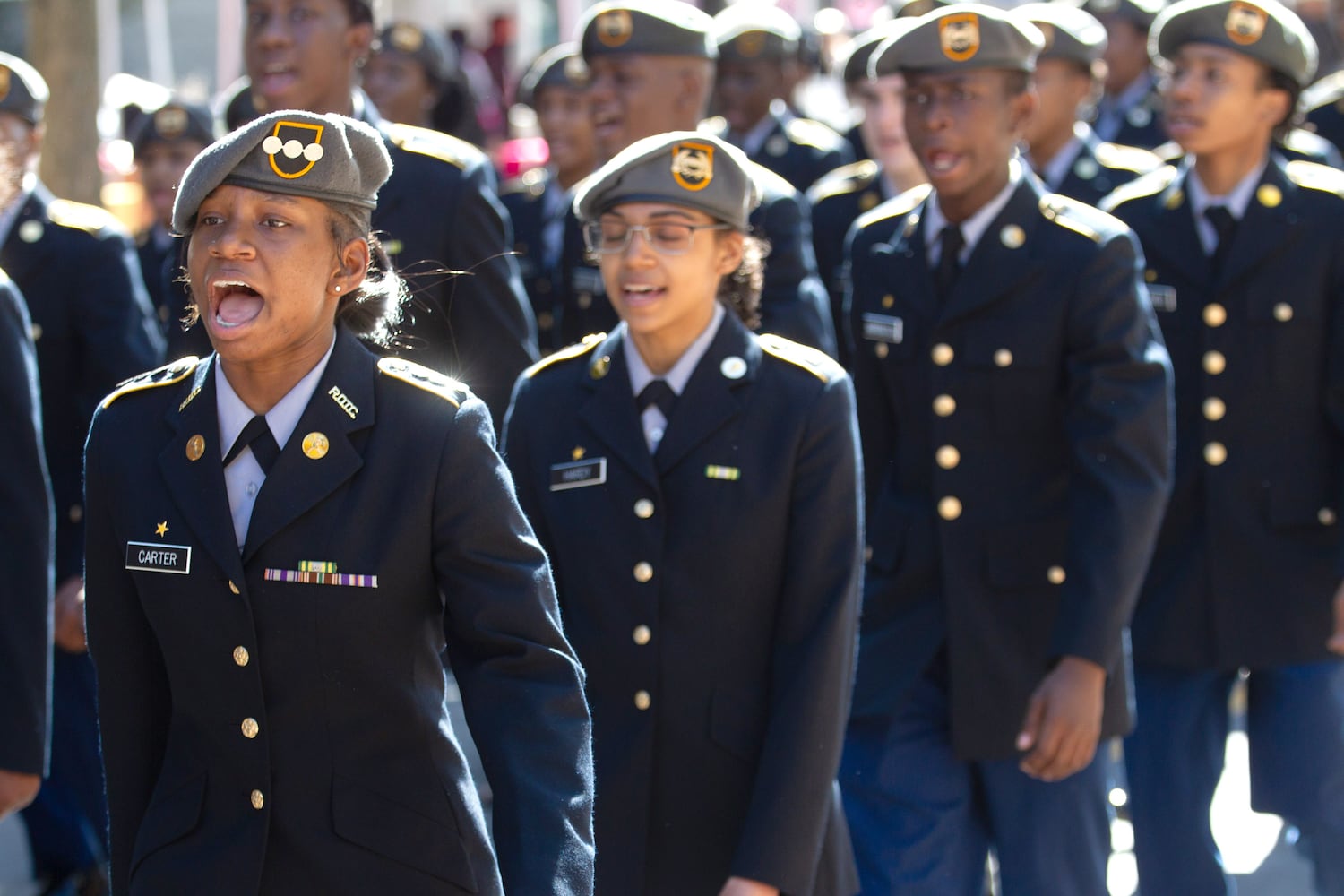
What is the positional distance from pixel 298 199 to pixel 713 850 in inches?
62.6

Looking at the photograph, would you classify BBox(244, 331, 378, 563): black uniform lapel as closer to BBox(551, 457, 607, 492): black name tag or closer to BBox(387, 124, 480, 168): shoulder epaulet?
BBox(551, 457, 607, 492): black name tag

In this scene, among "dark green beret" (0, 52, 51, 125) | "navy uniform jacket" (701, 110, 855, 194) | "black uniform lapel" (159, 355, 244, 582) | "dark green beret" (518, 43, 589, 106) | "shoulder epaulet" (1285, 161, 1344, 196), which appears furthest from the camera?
"dark green beret" (518, 43, 589, 106)

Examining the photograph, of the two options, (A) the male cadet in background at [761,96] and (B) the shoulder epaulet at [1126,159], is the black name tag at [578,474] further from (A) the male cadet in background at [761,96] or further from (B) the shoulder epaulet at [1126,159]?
(A) the male cadet in background at [761,96]

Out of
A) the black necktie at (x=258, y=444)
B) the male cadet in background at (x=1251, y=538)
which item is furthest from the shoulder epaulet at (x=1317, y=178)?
the black necktie at (x=258, y=444)

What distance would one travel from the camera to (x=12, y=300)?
4.10 m

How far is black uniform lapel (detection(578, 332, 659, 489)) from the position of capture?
3904mm

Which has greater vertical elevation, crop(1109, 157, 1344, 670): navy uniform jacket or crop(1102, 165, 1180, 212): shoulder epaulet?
crop(1102, 165, 1180, 212): shoulder epaulet

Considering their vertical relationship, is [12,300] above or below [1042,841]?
above

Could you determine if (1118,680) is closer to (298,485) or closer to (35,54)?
(298,485)

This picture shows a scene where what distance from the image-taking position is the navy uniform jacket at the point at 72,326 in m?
5.78

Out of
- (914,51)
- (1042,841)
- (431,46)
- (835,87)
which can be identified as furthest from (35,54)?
(1042,841)

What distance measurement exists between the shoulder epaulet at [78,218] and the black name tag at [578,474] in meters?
2.47

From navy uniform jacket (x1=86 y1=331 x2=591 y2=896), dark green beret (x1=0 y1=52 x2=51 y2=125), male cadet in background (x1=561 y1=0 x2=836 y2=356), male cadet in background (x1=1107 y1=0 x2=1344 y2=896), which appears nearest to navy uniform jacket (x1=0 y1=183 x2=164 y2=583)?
dark green beret (x1=0 y1=52 x2=51 y2=125)

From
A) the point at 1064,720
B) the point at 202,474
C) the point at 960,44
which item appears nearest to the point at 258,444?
the point at 202,474
